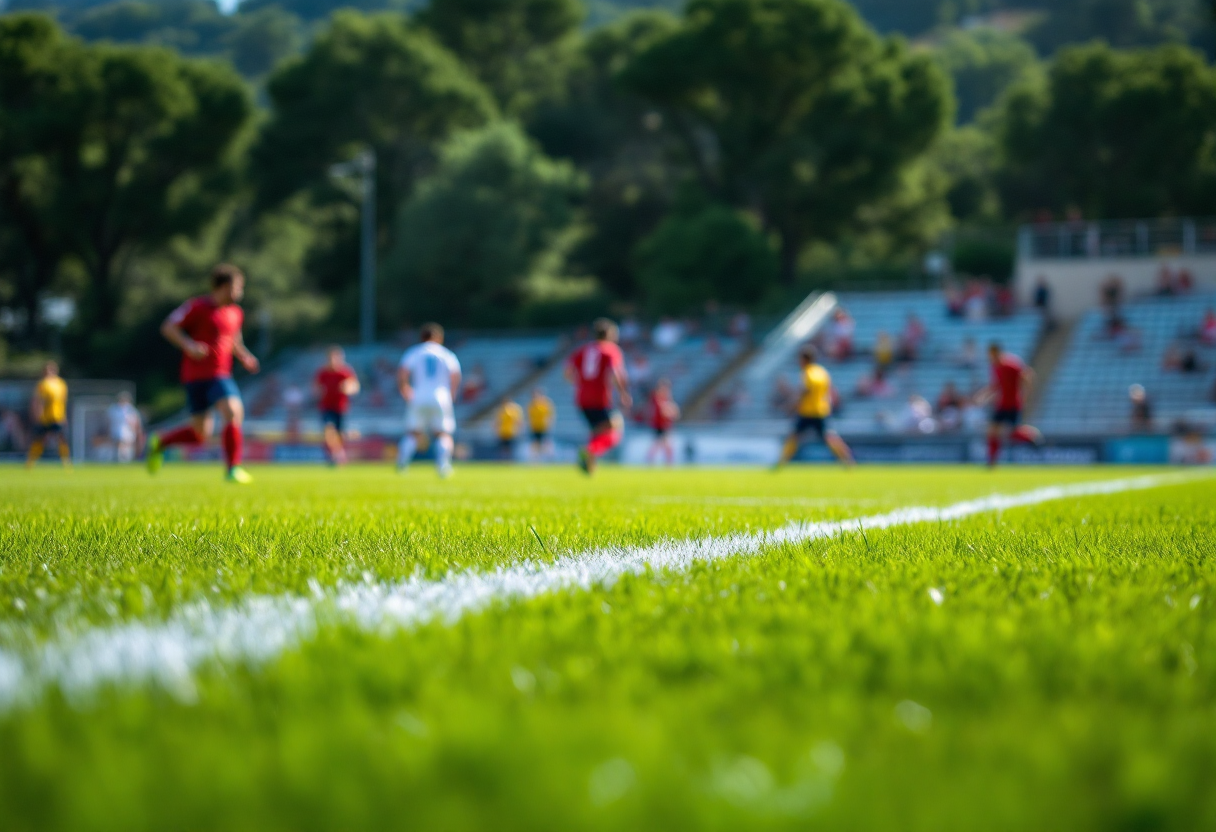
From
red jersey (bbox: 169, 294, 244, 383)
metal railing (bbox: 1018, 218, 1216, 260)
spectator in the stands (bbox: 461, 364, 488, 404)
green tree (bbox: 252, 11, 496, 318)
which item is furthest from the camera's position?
green tree (bbox: 252, 11, 496, 318)

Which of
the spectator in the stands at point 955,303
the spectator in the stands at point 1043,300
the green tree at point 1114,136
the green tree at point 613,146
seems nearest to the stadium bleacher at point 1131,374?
the spectator in the stands at point 1043,300

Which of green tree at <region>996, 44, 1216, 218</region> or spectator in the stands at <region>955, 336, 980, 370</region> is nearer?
spectator in the stands at <region>955, 336, 980, 370</region>


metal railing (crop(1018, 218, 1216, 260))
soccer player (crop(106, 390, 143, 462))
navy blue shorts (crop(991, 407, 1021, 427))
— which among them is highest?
metal railing (crop(1018, 218, 1216, 260))

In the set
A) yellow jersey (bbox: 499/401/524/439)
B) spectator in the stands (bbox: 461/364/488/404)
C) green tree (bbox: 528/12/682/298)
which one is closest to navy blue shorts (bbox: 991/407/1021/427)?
yellow jersey (bbox: 499/401/524/439)

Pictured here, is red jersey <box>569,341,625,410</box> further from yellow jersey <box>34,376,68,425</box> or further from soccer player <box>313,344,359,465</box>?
yellow jersey <box>34,376,68,425</box>

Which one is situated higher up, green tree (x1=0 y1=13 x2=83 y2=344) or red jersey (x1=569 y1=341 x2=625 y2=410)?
green tree (x1=0 y1=13 x2=83 y2=344)

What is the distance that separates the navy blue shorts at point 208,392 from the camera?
36.6 ft

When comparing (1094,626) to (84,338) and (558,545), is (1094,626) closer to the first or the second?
(558,545)

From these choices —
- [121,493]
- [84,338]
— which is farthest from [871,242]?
[121,493]

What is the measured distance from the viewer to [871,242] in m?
57.1

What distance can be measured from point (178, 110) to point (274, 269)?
913 centimetres

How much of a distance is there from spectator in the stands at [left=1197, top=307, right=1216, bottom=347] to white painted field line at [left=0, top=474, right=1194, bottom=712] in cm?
2928

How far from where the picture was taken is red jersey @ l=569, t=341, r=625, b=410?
50.6 ft

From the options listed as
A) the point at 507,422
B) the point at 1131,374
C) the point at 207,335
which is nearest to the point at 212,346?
the point at 207,335
